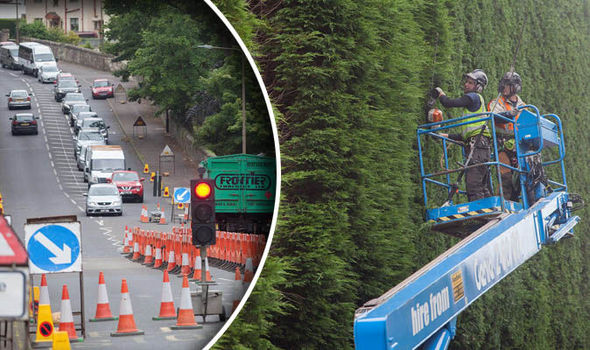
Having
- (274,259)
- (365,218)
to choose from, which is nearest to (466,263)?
(274,259)

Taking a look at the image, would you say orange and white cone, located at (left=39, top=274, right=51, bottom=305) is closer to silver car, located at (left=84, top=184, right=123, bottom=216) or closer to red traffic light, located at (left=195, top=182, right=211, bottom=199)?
silver car, located at (left=84, top=184, right=123, bottom=216)

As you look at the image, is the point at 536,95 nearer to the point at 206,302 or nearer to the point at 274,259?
the point at 274,259

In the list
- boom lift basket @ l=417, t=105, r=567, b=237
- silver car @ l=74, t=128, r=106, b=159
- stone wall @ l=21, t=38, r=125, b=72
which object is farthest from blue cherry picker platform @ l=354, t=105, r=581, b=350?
stone wall @ l=21, t=38, r=125, b=72

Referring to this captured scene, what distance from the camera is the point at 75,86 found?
13.5ft

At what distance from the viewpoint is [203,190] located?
4.16 m

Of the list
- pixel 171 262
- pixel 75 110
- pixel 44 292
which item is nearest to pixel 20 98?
pixel 75 110

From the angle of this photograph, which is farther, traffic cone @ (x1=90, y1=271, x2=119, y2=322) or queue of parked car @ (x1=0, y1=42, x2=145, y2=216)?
queue of parked car @ (x1=0, y1=42, x2=145, y2=216)

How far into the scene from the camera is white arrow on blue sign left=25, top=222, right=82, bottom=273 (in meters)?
3.69

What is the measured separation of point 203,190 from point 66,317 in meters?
0.78

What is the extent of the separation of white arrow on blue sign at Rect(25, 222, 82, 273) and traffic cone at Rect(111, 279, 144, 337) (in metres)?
0.21

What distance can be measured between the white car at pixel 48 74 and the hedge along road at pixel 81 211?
0.10 feet

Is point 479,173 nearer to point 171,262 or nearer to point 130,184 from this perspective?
point 130,184

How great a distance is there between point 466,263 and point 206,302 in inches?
128

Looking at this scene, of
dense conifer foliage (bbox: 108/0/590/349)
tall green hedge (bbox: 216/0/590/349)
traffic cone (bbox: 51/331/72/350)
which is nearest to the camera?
traffic cone (bbox: 51/331/72/350)
